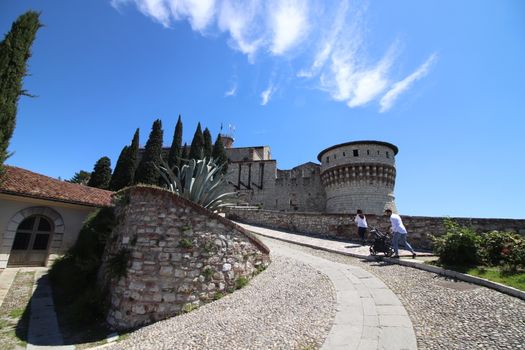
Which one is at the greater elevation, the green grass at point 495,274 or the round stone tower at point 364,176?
the round stone tower at point 364,176

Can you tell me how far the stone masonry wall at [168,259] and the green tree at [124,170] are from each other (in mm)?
24032

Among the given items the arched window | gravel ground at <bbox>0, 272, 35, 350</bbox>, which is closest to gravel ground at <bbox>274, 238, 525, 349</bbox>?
gravel ground at <bbox>0, 272, 35, 350</bbox>

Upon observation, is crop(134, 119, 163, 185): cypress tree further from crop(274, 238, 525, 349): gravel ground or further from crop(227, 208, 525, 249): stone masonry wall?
crop(274, 238, 525, 349): gravel ground

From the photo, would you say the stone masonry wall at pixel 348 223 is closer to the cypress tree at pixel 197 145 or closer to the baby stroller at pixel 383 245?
the baby stroller at pixel 383 245

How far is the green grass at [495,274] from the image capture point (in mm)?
6561

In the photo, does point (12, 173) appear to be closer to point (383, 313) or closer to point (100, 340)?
point (100, 340)

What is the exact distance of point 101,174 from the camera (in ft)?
105

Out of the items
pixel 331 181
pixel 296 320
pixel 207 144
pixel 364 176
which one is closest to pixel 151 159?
pixel 207 144

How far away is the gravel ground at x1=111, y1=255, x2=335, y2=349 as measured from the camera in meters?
5.22

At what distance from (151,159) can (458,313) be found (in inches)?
1248

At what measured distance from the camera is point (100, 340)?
673 centimetres

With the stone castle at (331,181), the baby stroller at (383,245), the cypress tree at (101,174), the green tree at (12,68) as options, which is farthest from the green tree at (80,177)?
the baby stroller at (383,245)

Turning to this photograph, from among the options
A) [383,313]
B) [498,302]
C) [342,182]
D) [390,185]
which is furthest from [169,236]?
[390,185]

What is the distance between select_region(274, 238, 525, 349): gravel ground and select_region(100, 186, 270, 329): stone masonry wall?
4892 mm
